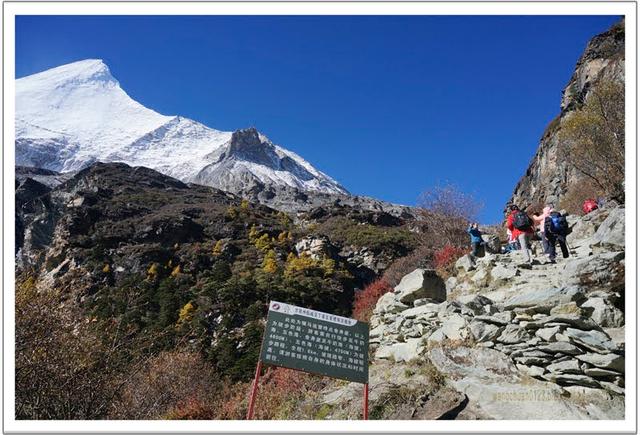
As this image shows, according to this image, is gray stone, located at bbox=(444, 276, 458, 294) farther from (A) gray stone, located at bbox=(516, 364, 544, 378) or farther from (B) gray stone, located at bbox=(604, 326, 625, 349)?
(A) gray stone, located at bbox=(516, 364, 544, 378)

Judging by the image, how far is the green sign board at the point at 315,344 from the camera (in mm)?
6859

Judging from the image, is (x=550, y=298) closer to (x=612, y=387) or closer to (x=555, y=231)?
(x=612, y=387)

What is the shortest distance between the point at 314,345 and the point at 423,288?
22.7 ft

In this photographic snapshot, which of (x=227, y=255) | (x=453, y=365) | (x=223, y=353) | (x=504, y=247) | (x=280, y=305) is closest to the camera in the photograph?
(x=280, y=305)

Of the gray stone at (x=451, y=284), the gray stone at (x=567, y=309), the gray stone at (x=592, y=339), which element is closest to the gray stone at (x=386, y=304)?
the gray stone at (x=451, y=284)

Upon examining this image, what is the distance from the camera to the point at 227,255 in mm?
57406

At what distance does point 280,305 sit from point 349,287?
3982cm

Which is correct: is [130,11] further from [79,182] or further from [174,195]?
[79,182]

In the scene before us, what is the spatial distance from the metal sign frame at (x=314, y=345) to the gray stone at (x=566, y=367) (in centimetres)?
284

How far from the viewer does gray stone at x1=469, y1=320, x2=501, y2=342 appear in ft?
27.8

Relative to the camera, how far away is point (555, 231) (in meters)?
12.3

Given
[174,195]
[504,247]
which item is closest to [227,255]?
[174,195]

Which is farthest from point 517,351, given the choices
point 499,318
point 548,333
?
point 499,318

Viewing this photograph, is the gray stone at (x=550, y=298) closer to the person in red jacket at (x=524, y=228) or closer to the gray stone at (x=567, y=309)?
the gray stone at (x=567, y=309)
